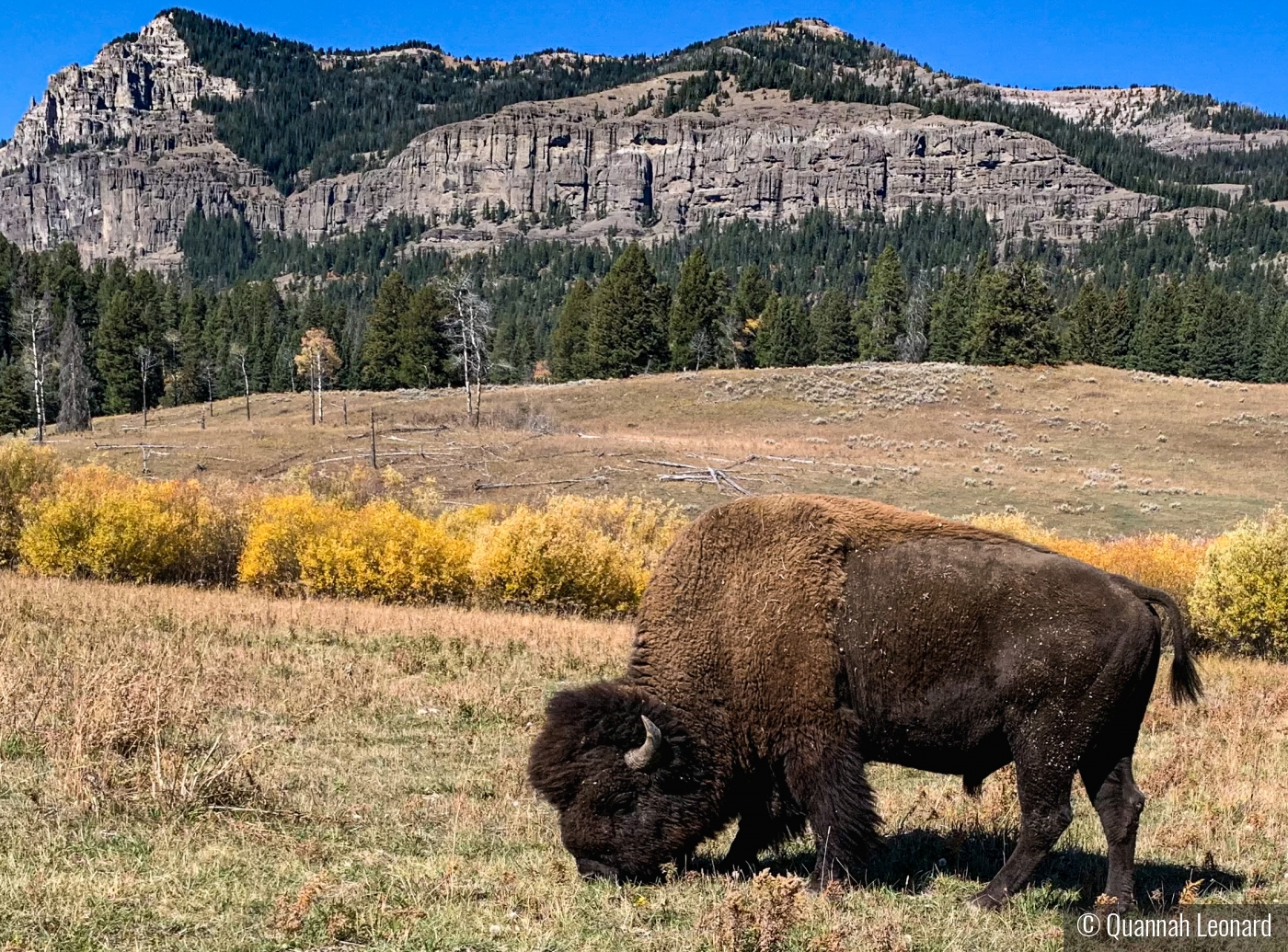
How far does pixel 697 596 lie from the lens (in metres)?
6.06

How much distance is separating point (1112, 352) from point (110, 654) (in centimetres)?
9324

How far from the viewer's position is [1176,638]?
5793 millimetres

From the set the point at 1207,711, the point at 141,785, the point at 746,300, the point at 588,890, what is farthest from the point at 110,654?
the point at 746,300

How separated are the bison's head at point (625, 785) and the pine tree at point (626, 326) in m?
72.0

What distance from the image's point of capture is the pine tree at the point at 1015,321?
73.4 metres

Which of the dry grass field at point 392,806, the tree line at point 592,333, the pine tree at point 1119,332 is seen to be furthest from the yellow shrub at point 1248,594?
the pine tree at point 1119,332

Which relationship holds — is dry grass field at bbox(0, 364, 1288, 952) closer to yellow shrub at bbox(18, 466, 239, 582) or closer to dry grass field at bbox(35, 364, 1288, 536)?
yellow shrub at bbox(18, 466, 239, 582)

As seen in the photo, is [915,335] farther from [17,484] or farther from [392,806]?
[392,806]

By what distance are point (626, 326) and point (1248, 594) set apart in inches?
2401

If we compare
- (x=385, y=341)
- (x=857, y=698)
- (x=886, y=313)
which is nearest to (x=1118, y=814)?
(x=857, y=698)

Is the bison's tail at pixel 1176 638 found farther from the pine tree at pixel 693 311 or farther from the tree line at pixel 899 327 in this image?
the pine tree at pixel 693 311

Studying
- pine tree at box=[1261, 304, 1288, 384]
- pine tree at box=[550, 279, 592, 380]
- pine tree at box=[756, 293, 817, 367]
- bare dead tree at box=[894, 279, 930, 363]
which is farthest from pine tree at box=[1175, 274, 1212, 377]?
pine tree at box=[550, 279, 592, 380]

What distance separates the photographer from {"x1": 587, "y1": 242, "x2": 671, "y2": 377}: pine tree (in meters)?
77.2

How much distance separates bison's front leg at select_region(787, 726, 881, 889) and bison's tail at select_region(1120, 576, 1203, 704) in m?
1.77
